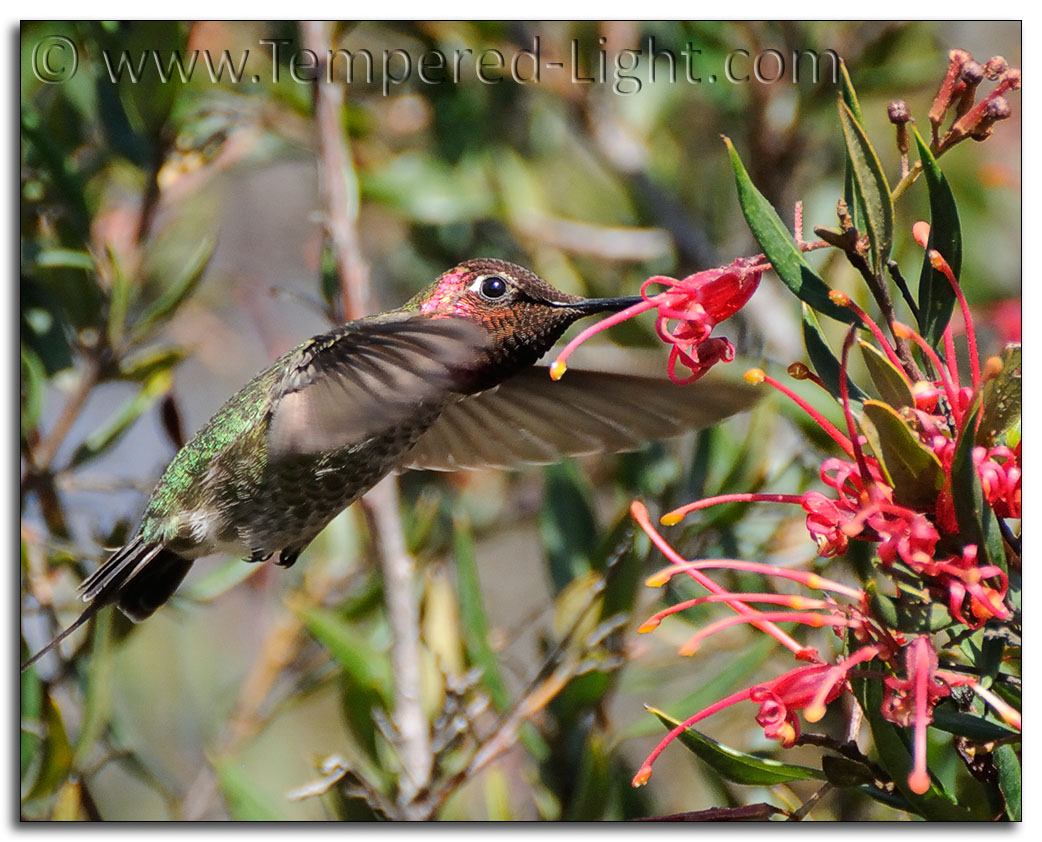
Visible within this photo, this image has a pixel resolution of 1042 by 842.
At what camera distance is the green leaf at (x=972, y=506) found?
23.5 inches

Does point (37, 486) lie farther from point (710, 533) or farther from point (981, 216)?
point (981, 216)

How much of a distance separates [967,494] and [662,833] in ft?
1.86

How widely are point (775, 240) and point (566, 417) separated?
50 cm

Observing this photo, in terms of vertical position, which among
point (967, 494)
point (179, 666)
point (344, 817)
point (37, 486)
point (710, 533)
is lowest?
point (179, 666)

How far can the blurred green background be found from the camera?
4.33 ft

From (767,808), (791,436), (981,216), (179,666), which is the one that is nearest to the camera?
(767,808)

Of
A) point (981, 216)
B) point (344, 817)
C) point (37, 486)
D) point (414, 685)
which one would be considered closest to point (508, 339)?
point (414, 685)

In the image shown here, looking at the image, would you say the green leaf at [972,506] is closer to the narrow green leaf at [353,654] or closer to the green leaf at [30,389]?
the narrow green leaf at [353,654]

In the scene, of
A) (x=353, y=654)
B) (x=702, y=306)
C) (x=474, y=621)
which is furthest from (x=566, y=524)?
(x=702, y=306)

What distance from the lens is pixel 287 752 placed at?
1907 millimetres

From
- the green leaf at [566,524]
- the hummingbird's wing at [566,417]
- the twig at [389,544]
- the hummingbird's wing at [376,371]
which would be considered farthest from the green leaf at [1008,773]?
the green leaf at [566,524]

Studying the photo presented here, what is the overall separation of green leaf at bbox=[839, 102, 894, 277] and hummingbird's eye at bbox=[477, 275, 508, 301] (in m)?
0.41

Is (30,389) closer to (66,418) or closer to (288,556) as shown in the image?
(66,418)

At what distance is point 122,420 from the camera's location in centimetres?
141
